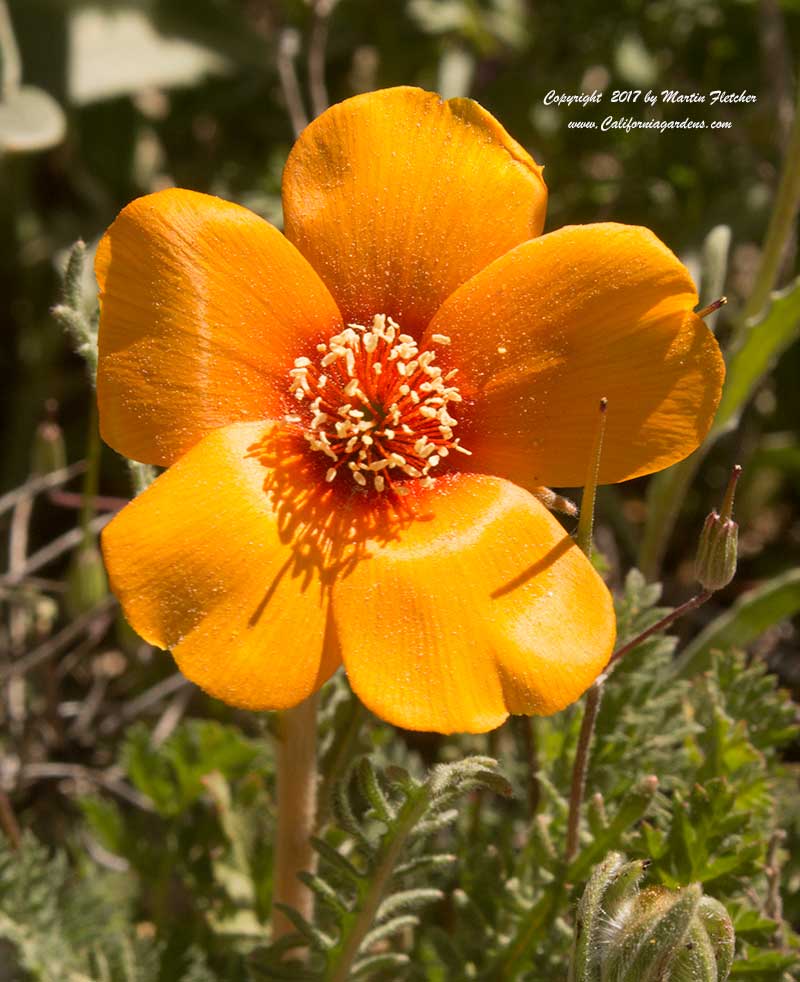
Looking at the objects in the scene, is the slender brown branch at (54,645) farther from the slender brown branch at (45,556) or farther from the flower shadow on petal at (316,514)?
the flower shadow on petal at (316,514)

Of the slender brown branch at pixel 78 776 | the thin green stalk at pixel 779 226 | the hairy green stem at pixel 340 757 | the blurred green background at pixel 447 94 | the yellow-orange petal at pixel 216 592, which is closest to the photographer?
the yellow-orange petal at pixel 216 592

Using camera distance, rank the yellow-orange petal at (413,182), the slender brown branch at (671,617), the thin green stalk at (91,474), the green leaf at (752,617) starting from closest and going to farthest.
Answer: the slender brown branch at (671,617) < the yellow-orange petal at (413,182) < the thin green stalk at (91,474) < the green leaf at (752,617)

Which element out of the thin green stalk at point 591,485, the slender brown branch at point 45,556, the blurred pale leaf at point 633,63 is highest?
the blurred pale leaf at point 633,63

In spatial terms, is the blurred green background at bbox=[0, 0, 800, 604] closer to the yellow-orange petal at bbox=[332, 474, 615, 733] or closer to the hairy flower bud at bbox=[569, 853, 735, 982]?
the yellow-orange petal at bbox=[332, 474, 615, 733]

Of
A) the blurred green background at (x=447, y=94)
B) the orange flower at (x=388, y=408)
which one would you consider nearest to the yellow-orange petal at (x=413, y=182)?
the orange flower at (x=388, y=408)

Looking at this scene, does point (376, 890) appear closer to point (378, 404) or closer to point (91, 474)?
point (378, 404)

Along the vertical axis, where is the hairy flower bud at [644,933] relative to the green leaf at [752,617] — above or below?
above

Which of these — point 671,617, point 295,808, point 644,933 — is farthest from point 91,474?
point 644,933

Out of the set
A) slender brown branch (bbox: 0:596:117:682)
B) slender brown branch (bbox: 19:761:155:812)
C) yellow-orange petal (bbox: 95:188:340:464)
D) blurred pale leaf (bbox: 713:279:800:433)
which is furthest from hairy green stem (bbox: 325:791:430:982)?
blurred pale leaf (bbox: 713:279:800:433)
